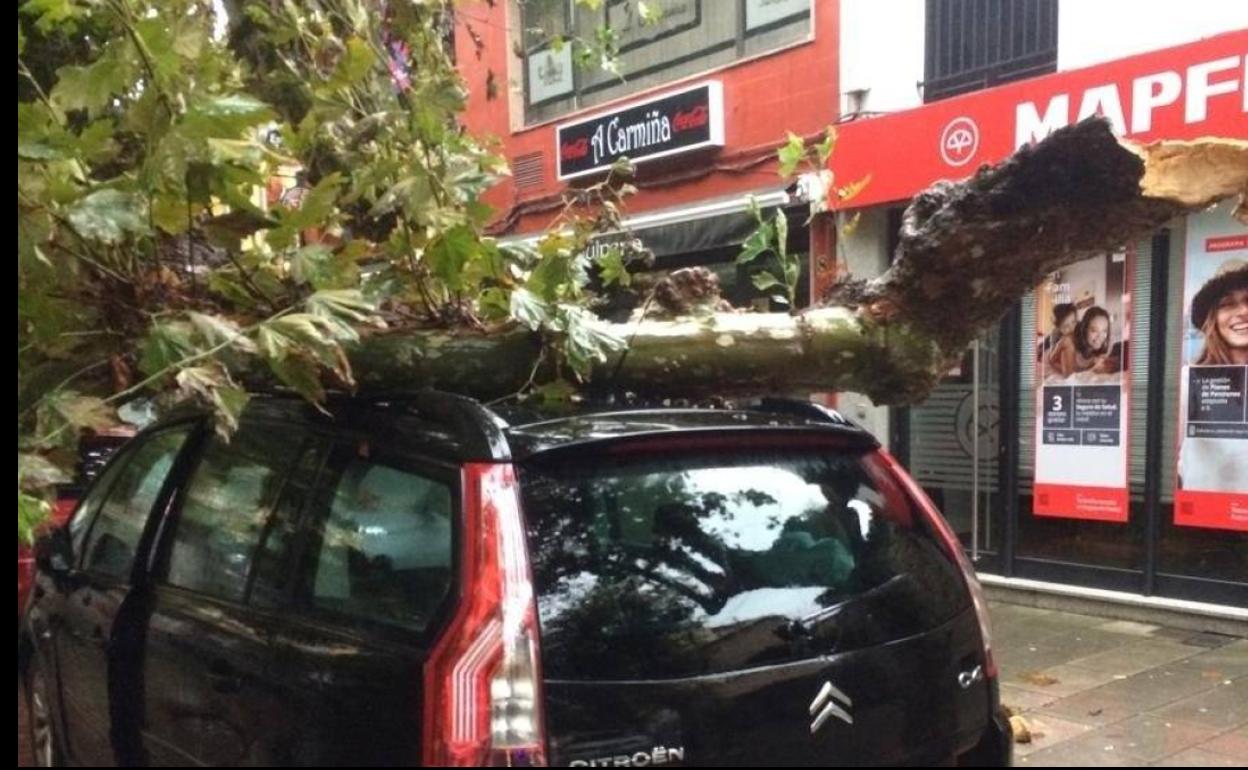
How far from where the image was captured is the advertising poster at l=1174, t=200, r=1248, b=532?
7070 mm

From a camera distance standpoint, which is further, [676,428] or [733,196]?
[733,196]

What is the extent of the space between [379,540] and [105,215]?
1058 mm

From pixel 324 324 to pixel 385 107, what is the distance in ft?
4.13

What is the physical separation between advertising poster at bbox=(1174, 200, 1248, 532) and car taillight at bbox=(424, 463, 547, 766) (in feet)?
19.0

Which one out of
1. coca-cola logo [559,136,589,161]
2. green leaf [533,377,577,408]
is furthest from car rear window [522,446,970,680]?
coca-cola logo [559,136,589,161]

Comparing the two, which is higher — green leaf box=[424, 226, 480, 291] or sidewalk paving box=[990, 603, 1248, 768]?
green leaf box=[424, 226, 480, 291]

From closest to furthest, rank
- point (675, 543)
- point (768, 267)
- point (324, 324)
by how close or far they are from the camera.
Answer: point (675, 543)
point (324, 324)
point (768, 267)

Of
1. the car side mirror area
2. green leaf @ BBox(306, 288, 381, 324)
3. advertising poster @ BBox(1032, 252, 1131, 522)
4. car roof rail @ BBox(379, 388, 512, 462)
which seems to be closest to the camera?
car roof rail @ BBox(379, 388, 512, 462)

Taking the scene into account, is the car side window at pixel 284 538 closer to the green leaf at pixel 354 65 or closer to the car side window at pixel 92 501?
the green leaf at pixel 354 65

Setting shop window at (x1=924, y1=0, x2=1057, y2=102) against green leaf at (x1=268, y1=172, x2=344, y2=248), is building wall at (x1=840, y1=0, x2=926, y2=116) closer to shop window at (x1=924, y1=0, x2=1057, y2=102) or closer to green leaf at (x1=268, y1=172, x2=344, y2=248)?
shop window at (x1=924, y1=0, x2=1057, y2=102)

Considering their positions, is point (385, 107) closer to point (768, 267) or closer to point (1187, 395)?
point (1187, 395)

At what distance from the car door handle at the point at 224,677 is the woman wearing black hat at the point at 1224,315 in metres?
6.07

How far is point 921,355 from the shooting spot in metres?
3.93

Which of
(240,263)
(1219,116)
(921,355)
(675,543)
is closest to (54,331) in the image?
(240,263)
